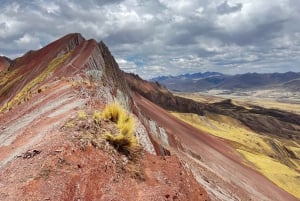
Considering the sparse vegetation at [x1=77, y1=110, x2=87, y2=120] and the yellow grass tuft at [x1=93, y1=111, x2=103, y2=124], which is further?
the sparse vegetation at [x1=77, y1=110, x2=87, y2=120]

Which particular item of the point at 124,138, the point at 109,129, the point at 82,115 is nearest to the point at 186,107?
the point at 82,115

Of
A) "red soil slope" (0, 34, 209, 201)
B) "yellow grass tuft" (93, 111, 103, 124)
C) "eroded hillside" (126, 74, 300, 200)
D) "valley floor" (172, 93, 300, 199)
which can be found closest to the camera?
"red soil slope" (0, 34, 209, 201)

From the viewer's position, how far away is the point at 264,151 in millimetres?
101875

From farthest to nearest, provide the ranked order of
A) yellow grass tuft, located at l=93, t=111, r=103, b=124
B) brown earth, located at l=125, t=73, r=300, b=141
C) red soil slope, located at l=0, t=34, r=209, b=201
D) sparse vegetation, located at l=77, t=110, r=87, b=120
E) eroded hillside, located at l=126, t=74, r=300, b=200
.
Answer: brown earth, located at l=125, t=73, r=300, b=141, eroded hillside, located at l=126, t=74, r=300, b=200, sparse vegetation, located at l=77, t=110, r=87, b=120, yellow grass tuft, located at l=93, t=111, r=103, b=124, red soil slope, located at l=0, t=34, r=209, b=201

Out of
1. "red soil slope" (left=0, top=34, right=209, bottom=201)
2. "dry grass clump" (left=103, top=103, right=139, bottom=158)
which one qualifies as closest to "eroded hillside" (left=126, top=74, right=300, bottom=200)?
"red soil slope" (left=0, top=34, right=209, bottom=201)

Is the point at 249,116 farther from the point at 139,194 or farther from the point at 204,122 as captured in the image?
the point at 139,194

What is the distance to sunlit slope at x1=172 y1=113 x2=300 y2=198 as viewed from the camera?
2398 inches

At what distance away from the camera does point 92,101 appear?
1830 centimetres

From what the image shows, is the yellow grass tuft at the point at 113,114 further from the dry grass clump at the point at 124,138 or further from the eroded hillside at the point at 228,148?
the eroded hillside at the point at 228,148

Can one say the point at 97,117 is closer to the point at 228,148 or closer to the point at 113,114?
the point at 113,114

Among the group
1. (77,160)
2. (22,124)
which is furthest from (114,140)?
(22,124)

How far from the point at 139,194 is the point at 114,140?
2.36 metres

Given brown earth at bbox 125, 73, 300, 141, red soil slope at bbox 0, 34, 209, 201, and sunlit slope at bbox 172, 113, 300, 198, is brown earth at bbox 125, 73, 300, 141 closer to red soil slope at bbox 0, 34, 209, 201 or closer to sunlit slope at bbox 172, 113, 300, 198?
sunlit slope at bbox 172, 113, 300, 198

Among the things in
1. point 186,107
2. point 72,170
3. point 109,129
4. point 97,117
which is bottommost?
point 186,107
